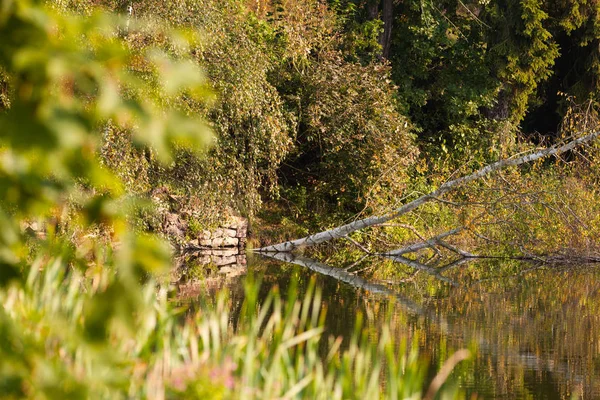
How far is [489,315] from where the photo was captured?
9578mm

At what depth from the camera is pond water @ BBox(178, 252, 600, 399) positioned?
6.97 metres

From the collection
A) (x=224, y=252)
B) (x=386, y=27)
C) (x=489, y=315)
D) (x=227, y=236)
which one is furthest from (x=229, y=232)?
(x=489, y=315)

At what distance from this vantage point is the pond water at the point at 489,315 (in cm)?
697

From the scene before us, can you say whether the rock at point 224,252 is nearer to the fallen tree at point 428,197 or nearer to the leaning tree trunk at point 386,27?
the fallen tree at point 428,197

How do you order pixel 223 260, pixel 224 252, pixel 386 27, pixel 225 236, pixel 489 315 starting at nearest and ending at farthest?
pixel 489 315 → pixel 223 260 → pixel 224 252 → pixel 225 236 → pixel 386 27

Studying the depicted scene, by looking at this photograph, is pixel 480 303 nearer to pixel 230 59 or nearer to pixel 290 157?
pixel 230 59

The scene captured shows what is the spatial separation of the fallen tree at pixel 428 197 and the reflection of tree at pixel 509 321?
2.77 feet

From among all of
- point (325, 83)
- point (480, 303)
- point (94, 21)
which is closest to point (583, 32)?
point (325, 83)

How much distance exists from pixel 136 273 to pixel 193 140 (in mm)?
247

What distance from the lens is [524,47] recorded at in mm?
19094

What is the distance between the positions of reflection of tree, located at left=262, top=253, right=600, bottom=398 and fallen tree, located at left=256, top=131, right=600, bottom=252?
33.2 inches

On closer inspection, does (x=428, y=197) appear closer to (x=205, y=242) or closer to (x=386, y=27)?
(x=205, y=242)

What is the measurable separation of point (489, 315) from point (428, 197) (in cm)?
359

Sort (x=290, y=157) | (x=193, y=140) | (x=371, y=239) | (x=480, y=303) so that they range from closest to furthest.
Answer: (x=193, y=140) → (x=480, y=303) → (x=371, y=239) → (x=290, y=157)
